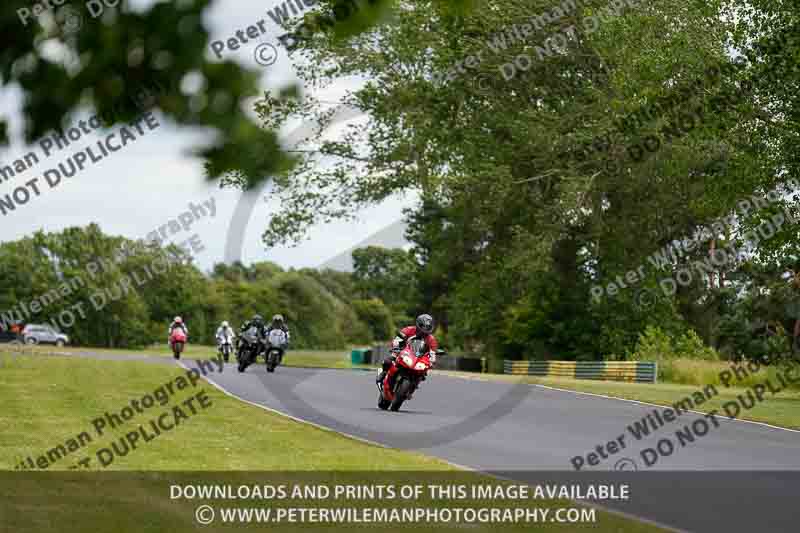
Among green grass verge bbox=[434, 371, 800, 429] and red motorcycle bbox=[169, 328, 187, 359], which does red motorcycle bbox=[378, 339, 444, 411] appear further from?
red motorcycle bbox=[169, 328, 187, 359]

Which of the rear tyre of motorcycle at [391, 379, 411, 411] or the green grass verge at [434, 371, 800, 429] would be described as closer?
the rear tyre of motorcycle at [391, 379, 411, 411]

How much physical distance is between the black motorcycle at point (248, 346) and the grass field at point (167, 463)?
12112 mm

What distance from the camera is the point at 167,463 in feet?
41.6

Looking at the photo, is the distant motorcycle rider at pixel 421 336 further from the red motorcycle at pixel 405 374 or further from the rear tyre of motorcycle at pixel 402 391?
the rear tyre of motorcycle at pixel 402 391

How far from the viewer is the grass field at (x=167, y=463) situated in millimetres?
9242

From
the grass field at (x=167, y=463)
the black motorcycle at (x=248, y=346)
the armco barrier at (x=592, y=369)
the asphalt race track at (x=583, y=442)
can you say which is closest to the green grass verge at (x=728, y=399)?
the asphalt race track at (x=583, y=442)

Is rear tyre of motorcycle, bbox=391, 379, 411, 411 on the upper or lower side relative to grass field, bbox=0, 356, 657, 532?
upper

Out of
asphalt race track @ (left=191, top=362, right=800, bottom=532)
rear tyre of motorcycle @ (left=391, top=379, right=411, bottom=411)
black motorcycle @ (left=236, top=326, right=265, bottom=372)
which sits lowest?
asphalt race track @ (left=191, top=362, right=800, bottom=532)

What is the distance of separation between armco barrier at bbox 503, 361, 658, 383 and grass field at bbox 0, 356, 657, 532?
64.0 ft

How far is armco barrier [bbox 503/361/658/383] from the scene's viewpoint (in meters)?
39.3

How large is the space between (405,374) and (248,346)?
598 inches

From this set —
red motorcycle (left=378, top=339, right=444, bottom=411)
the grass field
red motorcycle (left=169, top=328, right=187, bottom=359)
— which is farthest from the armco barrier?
the grass field

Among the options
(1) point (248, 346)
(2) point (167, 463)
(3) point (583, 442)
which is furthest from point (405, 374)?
(1) point (248, 346)

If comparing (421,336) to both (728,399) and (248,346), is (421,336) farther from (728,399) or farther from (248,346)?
(248,346)
